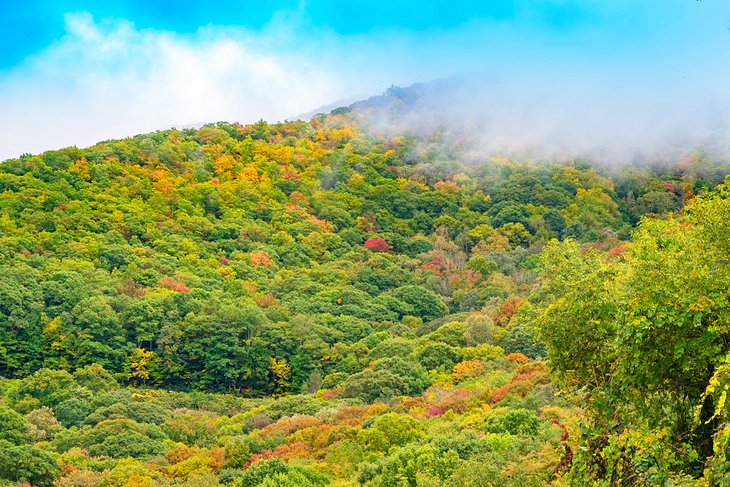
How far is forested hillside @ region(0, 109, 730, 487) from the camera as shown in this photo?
1116cm

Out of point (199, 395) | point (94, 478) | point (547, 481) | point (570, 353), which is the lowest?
point (199, 395)

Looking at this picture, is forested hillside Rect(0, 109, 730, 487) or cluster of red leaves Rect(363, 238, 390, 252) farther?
cluster of red leaves Rect(363, 238, 390, 252)

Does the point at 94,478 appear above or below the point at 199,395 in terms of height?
above

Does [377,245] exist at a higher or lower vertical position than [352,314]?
higher

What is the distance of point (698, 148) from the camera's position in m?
128

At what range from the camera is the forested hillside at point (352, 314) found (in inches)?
439

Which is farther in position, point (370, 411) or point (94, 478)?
point (370, 411)

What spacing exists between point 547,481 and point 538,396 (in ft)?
57.2

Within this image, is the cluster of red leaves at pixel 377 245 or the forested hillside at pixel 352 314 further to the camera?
the cluster of red leaves at pixel 377 245

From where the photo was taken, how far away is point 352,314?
7812 centimetres

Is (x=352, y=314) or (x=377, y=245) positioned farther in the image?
(x=377, y=245)

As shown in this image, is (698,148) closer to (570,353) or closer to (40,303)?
(40,303)

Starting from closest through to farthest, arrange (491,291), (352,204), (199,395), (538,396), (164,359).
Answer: (538,396) → (199,395) → (164,359) → (491,291) → (352,204)

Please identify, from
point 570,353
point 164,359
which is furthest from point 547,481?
point 164,359
